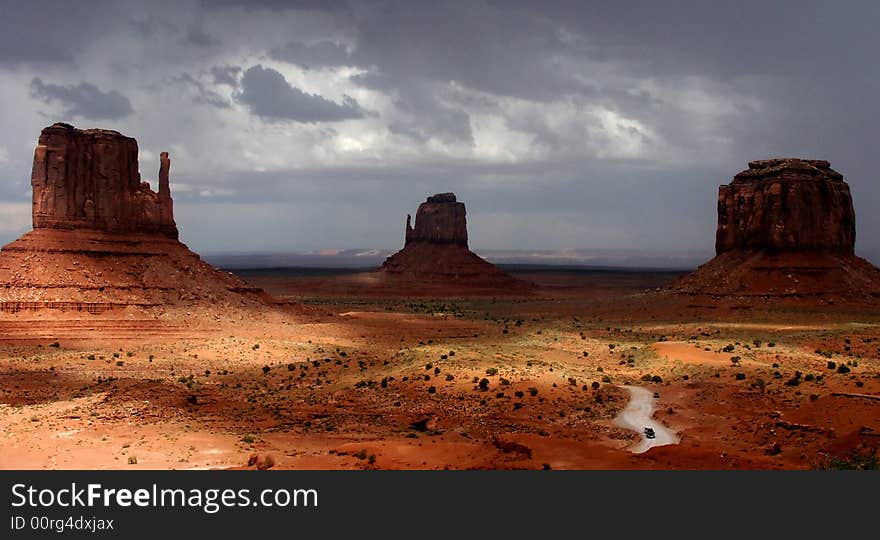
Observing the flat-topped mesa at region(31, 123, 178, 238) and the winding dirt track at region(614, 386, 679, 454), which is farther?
the flat-topped mesa at region(31, 123, 178, 238)

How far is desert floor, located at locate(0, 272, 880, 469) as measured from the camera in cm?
1873

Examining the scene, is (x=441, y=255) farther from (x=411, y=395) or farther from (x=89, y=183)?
(x=411, y=395)

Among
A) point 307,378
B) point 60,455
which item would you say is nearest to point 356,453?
point 60,455

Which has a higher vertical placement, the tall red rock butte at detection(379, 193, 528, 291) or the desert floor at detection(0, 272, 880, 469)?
the tall red rock butte at detection(379, 193, 528, 291)

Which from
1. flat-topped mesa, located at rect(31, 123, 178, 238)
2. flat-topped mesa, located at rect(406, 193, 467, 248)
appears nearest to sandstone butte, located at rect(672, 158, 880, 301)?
flat-topped mesa, located at rect(31, 123, 178, 238)

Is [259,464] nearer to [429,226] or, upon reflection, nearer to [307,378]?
[307,378]

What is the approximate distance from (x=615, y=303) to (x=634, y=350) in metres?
36.1

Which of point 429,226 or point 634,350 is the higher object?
point 429,226

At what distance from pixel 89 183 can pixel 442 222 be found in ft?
290

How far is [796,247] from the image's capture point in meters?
67.9

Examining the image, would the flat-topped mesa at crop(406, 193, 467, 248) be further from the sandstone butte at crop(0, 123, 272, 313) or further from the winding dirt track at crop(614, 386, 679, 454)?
the winding dirt track at crop(614, 386, 679, 454)

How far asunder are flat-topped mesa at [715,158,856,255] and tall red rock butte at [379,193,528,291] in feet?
189

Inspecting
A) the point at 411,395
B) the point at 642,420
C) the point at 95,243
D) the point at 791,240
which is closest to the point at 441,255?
the point at 791,240

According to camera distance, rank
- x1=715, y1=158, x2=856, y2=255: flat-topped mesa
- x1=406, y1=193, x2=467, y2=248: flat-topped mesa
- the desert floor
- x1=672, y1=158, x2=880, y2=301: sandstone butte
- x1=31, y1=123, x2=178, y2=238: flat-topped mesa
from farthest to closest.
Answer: x1=406, y1=193, x2=467, y2=248: flat-topped mesa < x1=715, y1=158, x2=856, y2=255: flat-topped mesa < x1=672, y1=158, x2=880, y2=301: sandstone butte < x1=31, y1=123, x2=178, y2=238: flat-topped mesa < the desert floor
